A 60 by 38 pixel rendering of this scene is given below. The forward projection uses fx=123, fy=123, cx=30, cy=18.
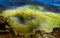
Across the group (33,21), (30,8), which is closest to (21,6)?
(30,8)

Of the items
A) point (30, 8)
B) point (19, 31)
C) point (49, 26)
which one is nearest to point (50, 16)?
point (49, 26)

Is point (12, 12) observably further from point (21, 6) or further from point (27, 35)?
point (27, 35)

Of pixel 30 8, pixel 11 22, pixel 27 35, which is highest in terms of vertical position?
pixel 30 8

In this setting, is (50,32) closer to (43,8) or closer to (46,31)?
(46,31)

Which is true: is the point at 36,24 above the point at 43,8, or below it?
below

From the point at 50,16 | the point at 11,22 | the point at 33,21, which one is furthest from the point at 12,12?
the point at 50,16

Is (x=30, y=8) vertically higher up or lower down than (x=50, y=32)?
higher up

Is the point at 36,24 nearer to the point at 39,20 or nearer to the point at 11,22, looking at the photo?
the point at 39,20
